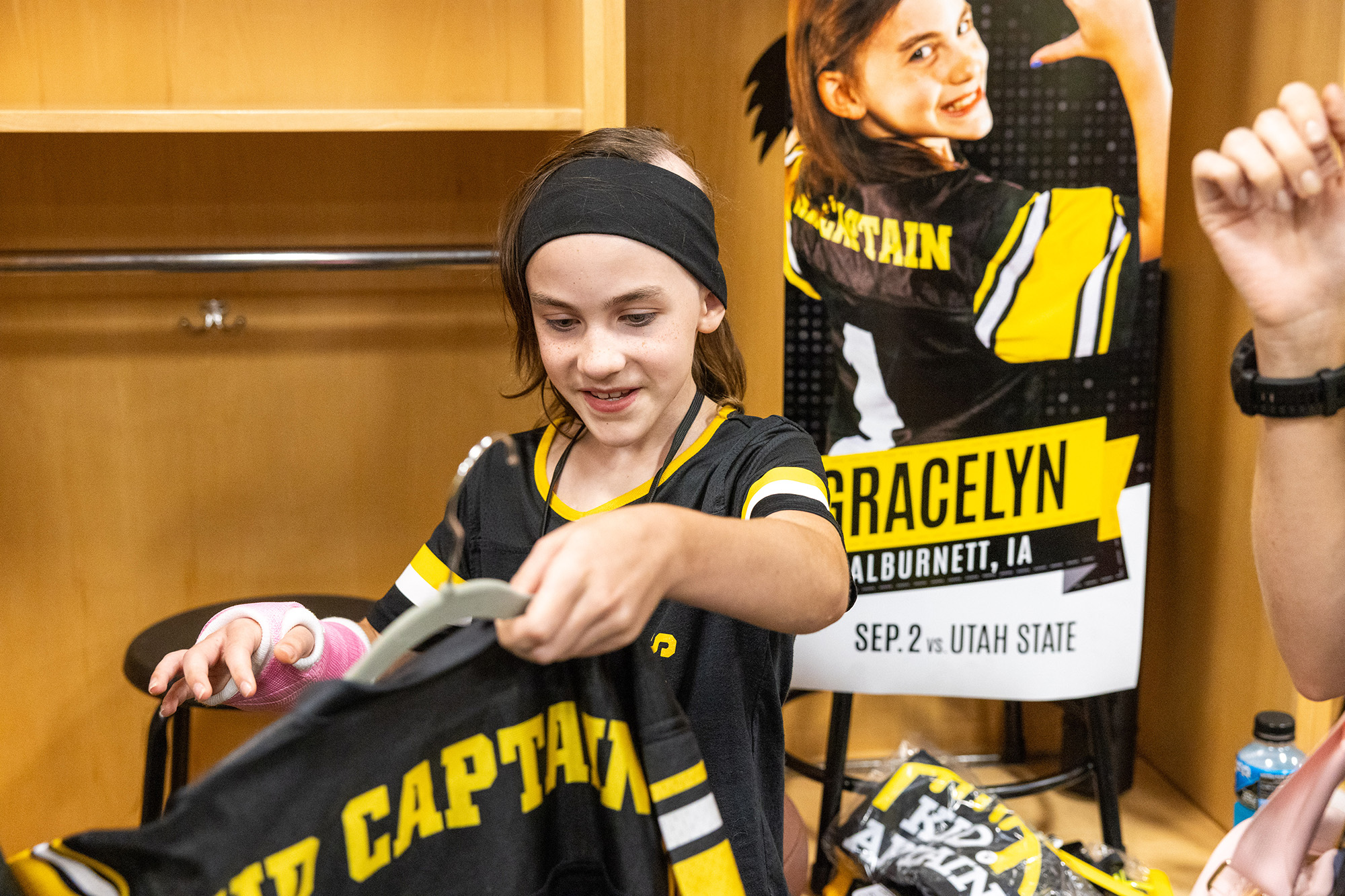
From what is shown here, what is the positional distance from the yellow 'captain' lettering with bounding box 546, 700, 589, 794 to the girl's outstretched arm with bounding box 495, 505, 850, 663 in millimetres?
90

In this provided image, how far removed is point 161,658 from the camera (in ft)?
4.52

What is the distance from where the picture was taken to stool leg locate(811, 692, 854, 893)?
1.65 metres

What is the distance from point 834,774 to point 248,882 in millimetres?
1220

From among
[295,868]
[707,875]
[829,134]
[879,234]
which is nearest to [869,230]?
[879,234]

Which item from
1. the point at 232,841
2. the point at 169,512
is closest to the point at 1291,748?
the point at 232,841

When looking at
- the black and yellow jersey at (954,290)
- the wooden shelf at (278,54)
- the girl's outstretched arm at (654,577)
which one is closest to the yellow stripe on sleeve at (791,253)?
the black and yellow jersey at (954,290)

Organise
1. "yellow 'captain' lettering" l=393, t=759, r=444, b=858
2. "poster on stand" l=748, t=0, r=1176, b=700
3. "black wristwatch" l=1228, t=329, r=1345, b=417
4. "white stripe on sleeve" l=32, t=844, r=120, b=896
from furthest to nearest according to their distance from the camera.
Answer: "poster on stand" l=748, t=0, r=1176, b=700
"black wristwatch" l=1228, t=329, r=1345, b=417
"yellow 'captain' lettering" l=393, t=759, r=444, b=858
"white stripe on sleeve" l=32, t=844, r=120, b=896

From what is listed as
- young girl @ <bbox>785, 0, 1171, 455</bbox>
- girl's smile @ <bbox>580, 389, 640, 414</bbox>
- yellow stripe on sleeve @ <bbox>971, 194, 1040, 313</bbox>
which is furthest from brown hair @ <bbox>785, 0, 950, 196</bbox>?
girl's smile @ <bbox>580, 389, 640, 414</bbox>

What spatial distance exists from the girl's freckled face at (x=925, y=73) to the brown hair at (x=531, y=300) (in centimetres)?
53

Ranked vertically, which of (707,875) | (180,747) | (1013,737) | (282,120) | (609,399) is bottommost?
(1013,737)

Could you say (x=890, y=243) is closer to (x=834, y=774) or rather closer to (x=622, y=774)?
(x=834, y=774)

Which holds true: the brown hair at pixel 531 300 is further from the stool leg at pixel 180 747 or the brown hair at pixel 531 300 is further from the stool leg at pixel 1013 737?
the stool leg at pixel 1013 737

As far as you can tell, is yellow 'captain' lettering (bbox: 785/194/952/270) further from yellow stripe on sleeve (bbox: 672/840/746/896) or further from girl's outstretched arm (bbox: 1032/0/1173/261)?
yellow stripe on sleeve (bbox: 672/840/746/896)

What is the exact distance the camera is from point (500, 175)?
1714mm
